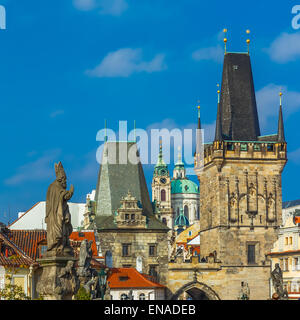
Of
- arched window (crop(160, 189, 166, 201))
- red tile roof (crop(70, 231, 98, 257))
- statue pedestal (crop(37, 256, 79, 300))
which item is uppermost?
arched window (crop(160, 189, 166, 201))

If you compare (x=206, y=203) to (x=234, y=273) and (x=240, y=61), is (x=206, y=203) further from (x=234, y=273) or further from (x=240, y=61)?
(x=240, y=61)

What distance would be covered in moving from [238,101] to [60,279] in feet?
192

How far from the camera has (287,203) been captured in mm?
155750

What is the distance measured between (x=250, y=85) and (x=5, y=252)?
37.6m

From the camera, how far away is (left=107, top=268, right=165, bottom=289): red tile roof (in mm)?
56781

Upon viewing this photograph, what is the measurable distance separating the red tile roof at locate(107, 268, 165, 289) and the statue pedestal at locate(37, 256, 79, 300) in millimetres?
43729

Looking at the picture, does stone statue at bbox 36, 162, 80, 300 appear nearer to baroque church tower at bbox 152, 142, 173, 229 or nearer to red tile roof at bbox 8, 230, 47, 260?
red tile roof at bbox 8, 230, 47, 260

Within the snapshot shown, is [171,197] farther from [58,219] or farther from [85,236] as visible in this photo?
[58,219]

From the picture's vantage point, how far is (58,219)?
41.2 ft

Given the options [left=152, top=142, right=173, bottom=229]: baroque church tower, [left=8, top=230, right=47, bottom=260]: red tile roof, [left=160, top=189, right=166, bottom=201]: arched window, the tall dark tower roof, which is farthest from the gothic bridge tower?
[left=160, top=189, right=166, bottom=201]: arched window

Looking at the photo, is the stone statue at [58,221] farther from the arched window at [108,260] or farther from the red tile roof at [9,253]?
the arched window at [108,260]
